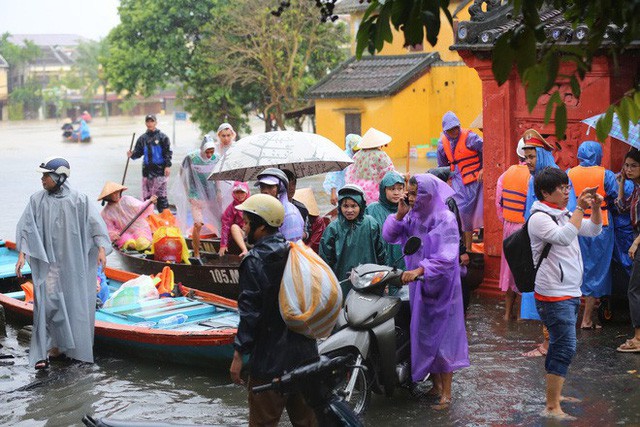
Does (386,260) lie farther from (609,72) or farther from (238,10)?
(238,10)

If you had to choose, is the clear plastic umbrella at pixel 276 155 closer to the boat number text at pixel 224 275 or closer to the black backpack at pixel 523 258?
the boat number text at pixel 224 275

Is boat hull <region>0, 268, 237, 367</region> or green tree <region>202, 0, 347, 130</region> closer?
boat hull <region>0, 268, 237, 367</region>

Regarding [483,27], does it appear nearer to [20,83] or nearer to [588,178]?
[588,178]

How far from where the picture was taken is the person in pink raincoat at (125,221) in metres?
14.3

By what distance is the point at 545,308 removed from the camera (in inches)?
295

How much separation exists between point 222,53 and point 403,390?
26.6 metres

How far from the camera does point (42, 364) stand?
31.7 ft

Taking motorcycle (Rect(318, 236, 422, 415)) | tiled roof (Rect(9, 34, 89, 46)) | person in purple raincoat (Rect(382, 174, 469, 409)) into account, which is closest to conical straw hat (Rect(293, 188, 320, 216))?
person in purple raincoat (Rect(382, 174, 469, 409))

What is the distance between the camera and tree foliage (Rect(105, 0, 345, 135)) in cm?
3328

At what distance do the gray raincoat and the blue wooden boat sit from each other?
0.30 metres

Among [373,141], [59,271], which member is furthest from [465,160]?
[59,271]

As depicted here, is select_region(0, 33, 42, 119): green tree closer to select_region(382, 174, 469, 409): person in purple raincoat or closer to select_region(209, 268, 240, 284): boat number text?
select_region(209, 268, 240, 284): boat number text

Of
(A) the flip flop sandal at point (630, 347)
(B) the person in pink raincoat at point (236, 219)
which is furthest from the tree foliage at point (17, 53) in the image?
(A) the flip flop sandal at point (630, 347)

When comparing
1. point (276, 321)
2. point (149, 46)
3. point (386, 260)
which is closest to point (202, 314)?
point (386, 260)
